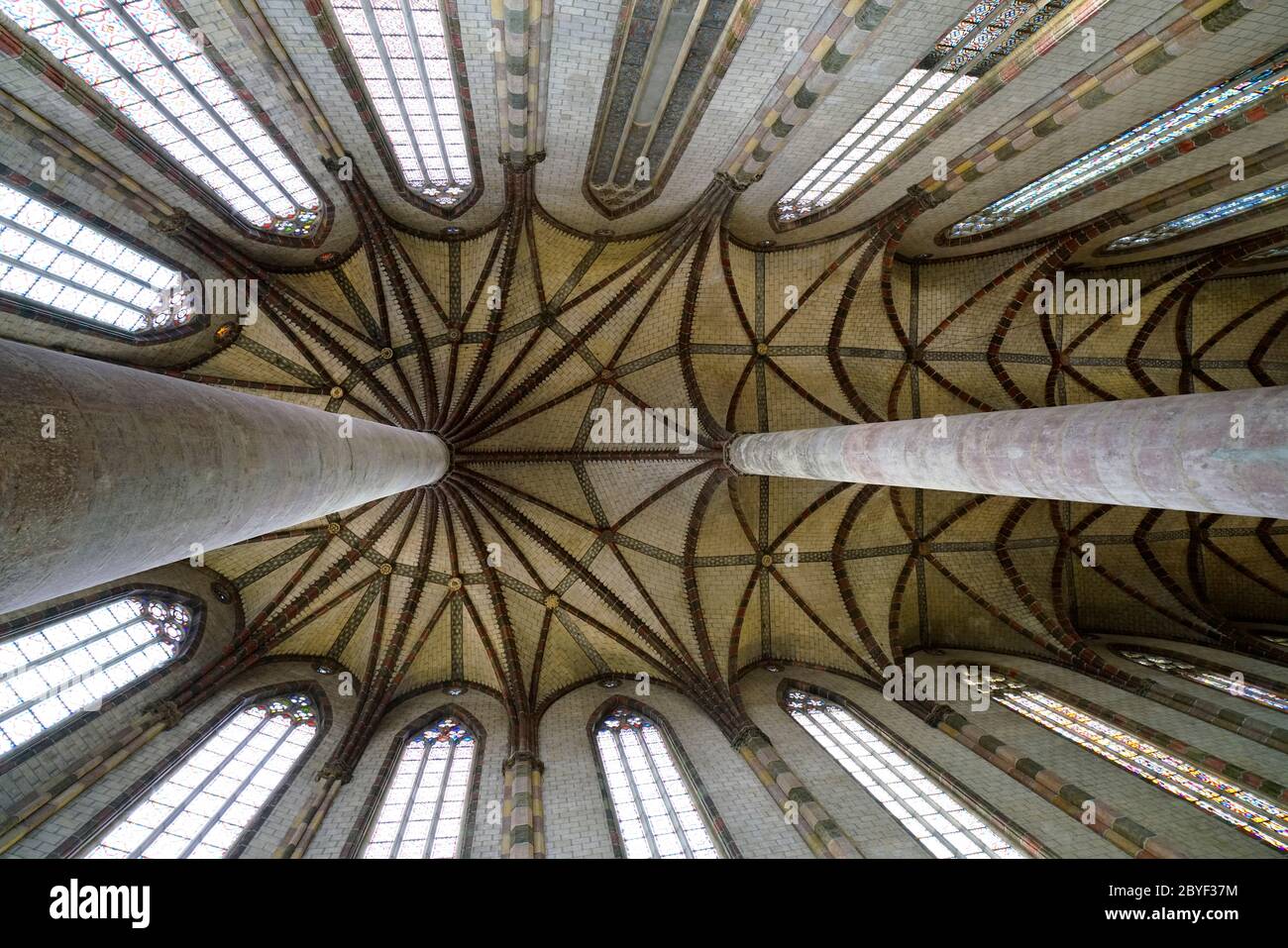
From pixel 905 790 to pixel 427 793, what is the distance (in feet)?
29.6

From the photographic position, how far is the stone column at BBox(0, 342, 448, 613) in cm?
351

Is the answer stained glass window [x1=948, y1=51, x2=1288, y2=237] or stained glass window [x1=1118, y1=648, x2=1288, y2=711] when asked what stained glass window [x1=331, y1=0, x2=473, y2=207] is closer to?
stained glass window [x1=948, y1=51, x2=1288, y2=237]

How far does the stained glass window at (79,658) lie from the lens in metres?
11.1

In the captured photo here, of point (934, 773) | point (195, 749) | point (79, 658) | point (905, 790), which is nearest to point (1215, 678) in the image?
point (934, 773)

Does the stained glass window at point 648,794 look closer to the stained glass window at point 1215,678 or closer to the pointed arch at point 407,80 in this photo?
the stained glass window at point 1215,678

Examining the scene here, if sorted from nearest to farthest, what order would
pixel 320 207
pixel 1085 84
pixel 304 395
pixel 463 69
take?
pixel 1085 84, pixel 463 69, pixel 320 207, pixel 304 395

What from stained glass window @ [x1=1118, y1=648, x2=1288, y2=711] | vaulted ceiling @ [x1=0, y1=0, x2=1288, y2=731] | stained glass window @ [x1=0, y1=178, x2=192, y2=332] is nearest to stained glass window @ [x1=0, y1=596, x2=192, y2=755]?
vaulted ceiling @ [x1=0, y1=0, x2=1288, y2=731]

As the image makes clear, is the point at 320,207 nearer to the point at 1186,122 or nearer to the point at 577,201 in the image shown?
the point at 577,201

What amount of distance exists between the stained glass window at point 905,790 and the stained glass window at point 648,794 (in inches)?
125

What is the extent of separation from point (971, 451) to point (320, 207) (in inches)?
545

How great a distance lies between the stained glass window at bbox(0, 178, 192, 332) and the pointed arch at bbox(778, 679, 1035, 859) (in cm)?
1645

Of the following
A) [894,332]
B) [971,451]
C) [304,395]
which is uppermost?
[894,332]
